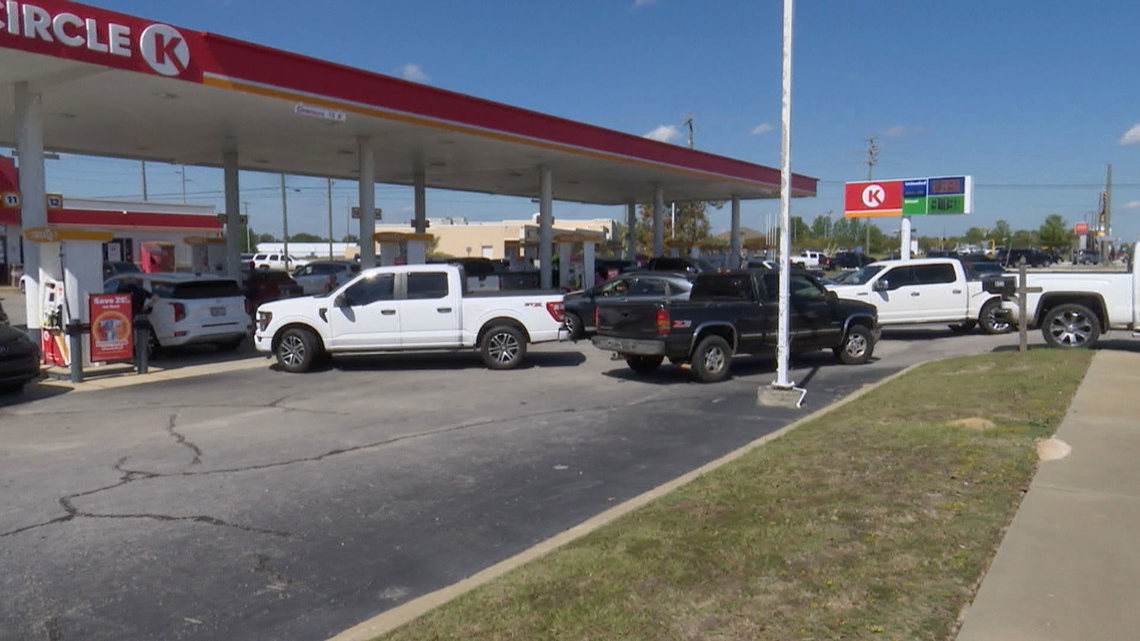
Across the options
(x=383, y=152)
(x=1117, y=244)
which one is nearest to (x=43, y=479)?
(x=383, y=152)

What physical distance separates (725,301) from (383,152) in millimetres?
15207

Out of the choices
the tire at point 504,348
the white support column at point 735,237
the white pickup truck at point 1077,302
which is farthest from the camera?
the white support column at point 735,237

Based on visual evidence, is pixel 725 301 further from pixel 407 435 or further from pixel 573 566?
pixel 573 566

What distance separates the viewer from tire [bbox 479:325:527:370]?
15539 millimetres

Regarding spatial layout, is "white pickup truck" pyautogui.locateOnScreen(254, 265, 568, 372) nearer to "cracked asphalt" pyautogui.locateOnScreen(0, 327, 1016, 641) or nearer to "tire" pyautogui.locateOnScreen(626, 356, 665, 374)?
"cracked asphalt" pyautogui.locateOnScreen(0, 327, 1016, 641)

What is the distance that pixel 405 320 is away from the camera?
50.6 feet

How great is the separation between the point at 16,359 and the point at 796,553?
11.9 metres

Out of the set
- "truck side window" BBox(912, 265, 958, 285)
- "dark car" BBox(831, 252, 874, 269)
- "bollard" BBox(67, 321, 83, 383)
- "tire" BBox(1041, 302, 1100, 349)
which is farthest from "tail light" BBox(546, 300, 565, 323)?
"dark car" BBox(831, 252, 874, 269)

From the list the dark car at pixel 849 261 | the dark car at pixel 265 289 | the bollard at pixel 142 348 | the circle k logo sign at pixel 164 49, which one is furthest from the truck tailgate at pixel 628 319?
the dark car at pixel 849 261

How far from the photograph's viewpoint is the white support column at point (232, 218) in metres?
26.1

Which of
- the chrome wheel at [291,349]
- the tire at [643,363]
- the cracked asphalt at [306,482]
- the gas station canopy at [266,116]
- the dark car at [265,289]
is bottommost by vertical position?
the cracked asphalt at [306,482]

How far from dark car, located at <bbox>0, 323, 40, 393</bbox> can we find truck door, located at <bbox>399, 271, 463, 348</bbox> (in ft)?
18.4

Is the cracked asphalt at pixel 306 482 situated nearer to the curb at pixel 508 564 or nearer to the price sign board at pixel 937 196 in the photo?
the curb at pixel 508 564

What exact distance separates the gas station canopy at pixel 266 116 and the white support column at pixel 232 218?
1.97 ft
